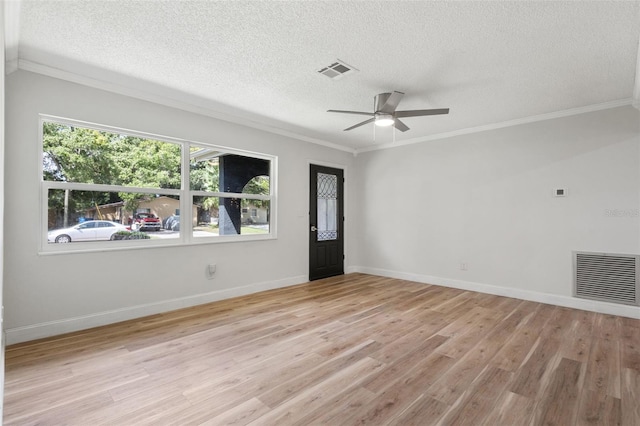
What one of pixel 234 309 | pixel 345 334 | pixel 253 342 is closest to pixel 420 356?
pixel 345 334

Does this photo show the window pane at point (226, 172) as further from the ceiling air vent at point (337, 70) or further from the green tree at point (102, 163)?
the ceiling air vent at point (337, 70)

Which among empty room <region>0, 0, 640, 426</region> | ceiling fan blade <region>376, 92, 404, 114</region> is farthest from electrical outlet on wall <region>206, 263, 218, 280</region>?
ceiling fan blade <region>376, 92, 404, 114</region>

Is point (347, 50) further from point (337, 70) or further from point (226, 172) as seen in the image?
point (226, 172)

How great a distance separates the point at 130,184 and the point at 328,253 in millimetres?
3706

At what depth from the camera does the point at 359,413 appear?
199cm

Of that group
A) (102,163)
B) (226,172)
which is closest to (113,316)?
(102,163)

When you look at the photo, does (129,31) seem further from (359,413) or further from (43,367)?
(359,413)

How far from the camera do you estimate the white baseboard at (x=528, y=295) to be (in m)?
3.95

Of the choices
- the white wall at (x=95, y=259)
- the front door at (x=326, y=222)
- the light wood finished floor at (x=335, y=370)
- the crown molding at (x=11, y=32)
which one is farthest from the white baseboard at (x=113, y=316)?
the crown molding at (x=11, y=32)

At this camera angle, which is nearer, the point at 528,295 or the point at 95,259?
the point at 95,259

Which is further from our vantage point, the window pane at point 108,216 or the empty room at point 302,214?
the window pane at point 108,216

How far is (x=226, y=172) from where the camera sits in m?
4.74

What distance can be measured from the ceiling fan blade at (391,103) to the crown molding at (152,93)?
2143 millimetres

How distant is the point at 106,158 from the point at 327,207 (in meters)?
3.84
